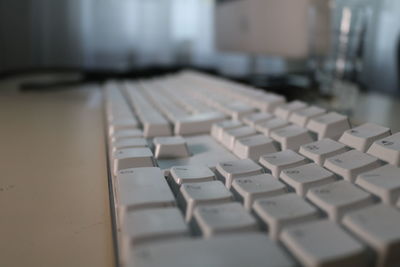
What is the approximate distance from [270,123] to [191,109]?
0.49 ft

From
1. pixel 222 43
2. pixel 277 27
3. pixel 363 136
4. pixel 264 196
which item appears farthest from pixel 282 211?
pixel 222 43

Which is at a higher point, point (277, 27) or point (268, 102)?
point (277, 27)

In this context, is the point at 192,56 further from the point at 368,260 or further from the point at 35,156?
the point at 368,260

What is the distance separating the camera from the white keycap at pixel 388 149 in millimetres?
238

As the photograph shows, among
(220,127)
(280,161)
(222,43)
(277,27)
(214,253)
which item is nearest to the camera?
(214,253)

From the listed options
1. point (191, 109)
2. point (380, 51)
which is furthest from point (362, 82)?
point (191, 109)

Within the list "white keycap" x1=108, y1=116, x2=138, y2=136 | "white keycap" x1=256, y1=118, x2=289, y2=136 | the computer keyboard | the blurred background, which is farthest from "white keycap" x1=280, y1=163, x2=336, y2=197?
the blurred background

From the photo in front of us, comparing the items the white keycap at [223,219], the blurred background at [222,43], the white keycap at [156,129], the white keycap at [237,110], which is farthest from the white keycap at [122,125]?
the blurred background at [222,43]

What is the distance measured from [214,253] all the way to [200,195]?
0.06 meters

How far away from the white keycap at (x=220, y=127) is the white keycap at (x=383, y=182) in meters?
0.17

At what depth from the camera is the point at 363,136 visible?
276mm

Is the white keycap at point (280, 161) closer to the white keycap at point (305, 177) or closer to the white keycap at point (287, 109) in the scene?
the white keycap at point (305, 177)

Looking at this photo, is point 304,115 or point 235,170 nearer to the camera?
point 235,170

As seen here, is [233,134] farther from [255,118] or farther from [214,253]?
[214,253]
